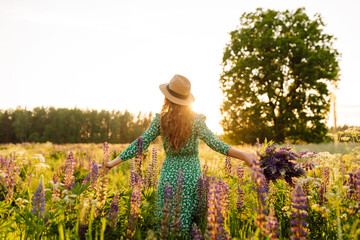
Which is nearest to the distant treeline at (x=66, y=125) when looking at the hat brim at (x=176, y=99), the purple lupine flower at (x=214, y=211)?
the hat brim at (x=176, y=99)

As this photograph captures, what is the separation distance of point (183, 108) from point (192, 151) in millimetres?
630

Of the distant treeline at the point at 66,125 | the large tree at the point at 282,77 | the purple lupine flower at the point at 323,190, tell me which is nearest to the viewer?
the purple lupine flower at the point at 323,190

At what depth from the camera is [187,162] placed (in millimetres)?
3430

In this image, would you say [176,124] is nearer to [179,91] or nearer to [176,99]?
[176,99]

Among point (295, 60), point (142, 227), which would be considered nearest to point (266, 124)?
point (295, 60)

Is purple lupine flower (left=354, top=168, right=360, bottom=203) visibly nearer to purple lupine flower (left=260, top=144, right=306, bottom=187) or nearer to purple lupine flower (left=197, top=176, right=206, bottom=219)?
purple lupine flower (left=260, top=144, right=306, bottom=187)

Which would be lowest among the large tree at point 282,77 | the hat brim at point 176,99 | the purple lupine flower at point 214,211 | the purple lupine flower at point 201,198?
the purple lupine flower at point 201,198

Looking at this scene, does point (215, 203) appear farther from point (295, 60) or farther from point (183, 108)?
point (295, 60)

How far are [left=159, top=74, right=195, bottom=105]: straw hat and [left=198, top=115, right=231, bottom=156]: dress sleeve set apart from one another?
0.36m

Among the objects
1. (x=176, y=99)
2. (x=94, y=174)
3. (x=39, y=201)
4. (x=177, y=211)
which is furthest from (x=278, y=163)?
(x=39, y=201)

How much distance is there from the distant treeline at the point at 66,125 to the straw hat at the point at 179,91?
172ft

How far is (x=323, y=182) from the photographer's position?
11.3 feet

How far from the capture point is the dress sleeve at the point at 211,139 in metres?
3.32

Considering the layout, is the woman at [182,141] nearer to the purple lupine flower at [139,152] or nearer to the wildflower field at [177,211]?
the purple lupine flower at [139,152]
